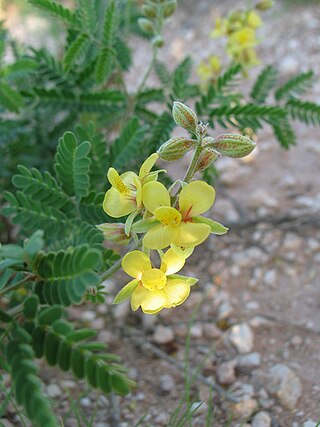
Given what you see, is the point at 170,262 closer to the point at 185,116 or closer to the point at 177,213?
the point at 177,213

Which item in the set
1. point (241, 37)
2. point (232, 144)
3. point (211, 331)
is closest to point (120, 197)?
point (232, 144)

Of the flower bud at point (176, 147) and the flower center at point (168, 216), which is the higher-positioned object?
the flower bud at point (176, 147)

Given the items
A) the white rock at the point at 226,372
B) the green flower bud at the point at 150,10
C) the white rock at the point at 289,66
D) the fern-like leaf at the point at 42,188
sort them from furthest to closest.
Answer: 1. the white rock at the point at 289,66
2. the green flower bud at the point at 150,10
3. the white rock at the point at 226,372
4. the fern-like leaf at the point at 42,188

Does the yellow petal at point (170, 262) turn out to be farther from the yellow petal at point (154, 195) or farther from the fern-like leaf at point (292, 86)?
the fern-like leaf at point (292, 86)

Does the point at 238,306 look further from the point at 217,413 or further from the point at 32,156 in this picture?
the point at 32,156

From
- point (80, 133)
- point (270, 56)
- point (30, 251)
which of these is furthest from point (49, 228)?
point (270, 56)

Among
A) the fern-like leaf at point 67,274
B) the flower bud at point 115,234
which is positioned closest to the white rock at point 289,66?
the flower bud at point 115,234
